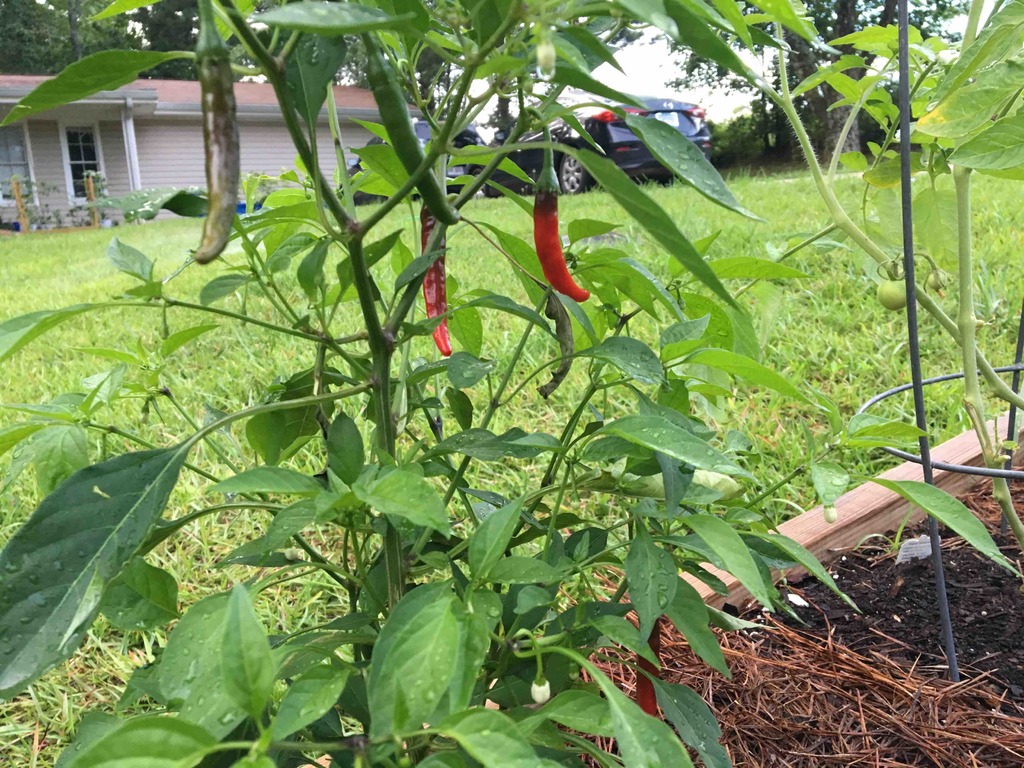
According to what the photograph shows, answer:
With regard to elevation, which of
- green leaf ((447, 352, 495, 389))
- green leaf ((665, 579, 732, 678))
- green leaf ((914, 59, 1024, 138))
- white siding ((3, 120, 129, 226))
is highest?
green leaf ((914, 59, 1024, 138))

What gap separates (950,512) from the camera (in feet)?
2.59

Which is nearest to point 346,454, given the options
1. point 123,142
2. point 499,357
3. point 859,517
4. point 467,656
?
point 467,656

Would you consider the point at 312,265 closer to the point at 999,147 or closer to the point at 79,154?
the point at 999,147

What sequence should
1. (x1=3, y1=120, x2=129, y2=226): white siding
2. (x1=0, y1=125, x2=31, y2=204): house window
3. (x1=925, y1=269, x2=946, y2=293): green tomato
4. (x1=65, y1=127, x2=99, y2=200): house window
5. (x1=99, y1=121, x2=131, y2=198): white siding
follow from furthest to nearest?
(x1=99, y1=121, x2=131, y2=198): white siding, (x1=65, y1=127, x2=99, y2=200): house window, (x1=3, y1=120, x2=129, y2=226): white siding, (x1=0, y1=125, x2=31, y2=204): house window, (x1=925, y1=269, x2=946, y2=293): green tomato

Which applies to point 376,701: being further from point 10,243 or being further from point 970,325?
point 10,243

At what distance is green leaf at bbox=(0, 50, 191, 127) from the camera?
1.85 feet

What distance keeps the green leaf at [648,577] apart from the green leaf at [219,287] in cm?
44

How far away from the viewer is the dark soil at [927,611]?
1287mm

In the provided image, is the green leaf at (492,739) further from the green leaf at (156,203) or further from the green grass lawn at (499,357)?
the green grass lawn at (499,357)

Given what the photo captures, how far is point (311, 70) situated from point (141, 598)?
1.62ft

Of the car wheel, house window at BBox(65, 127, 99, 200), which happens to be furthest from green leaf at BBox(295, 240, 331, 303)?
house window at BBox(65, 127, 99, 200)

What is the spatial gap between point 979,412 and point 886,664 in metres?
0.42

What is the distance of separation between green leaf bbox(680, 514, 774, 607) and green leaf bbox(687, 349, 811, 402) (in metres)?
0.13

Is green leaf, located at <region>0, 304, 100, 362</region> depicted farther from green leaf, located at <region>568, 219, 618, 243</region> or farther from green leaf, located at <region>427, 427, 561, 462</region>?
green leaf, located at <region>568, 219, 618, 243</region>
